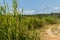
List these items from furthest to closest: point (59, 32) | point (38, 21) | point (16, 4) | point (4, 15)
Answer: point (38, 21) → point (59, 32) → point (4, 15) → point (16, 4)

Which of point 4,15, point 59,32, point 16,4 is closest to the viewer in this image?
point 16,4

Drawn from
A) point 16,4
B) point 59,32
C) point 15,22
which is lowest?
point 59,32

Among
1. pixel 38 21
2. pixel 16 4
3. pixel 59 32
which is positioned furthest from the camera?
pixel 38 21

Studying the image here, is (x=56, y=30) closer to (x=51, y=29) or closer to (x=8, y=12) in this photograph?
(x=51, y=29)

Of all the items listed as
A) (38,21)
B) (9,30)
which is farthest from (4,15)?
(38,21)

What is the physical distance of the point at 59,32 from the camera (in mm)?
7613

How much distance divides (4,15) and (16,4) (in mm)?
642

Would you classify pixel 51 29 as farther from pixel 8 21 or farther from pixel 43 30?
pixel 8 21

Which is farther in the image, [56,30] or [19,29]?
[56,30]

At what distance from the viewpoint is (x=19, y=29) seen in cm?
594

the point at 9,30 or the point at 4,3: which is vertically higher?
the point at 4,3

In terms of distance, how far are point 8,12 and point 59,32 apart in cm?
224

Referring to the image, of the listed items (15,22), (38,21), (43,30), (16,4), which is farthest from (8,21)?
(38,21)

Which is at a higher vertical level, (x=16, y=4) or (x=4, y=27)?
(x=16, y=4)
